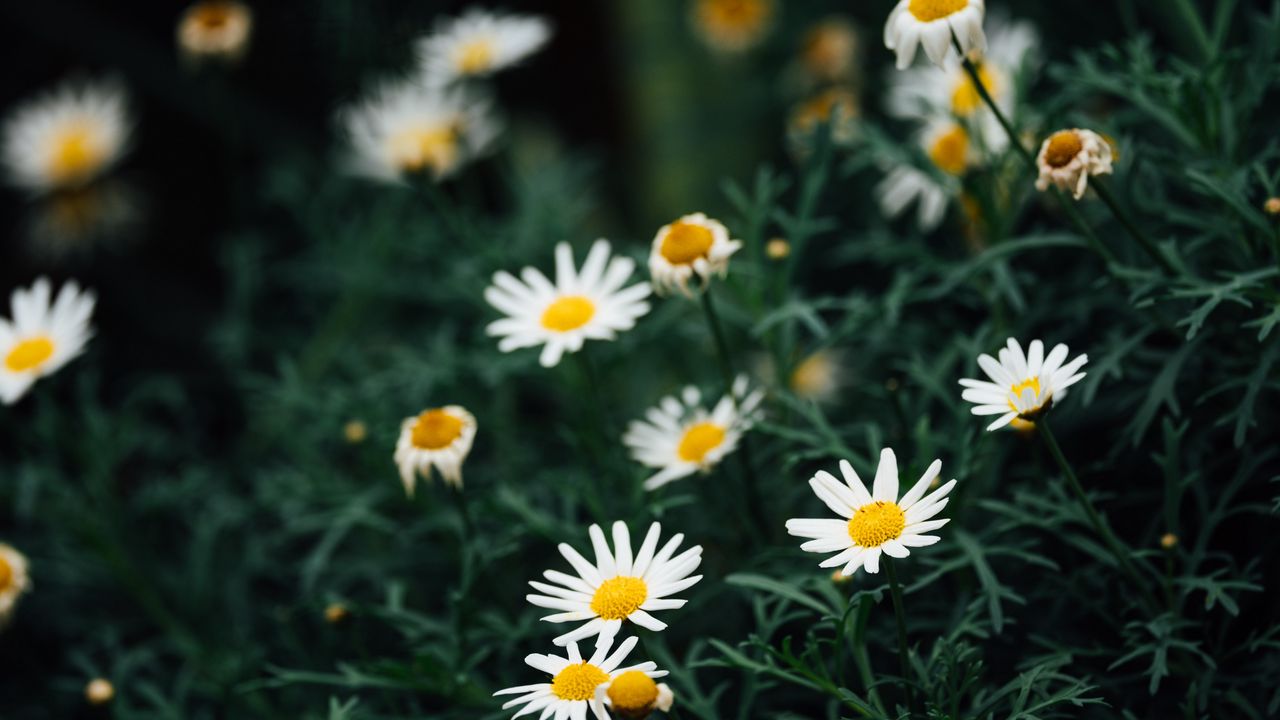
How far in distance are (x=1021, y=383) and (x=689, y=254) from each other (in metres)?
0.32

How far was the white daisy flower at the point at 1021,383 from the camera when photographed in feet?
2.90

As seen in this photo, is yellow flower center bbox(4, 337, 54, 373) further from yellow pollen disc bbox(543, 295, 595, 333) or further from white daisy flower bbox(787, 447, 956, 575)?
white daisy flower bbox(787, 447, 956, 575)

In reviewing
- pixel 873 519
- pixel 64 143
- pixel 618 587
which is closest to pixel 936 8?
pixel 873 519

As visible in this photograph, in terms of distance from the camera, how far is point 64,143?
222 centimetres

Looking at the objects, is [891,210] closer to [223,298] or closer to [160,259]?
[223,298]

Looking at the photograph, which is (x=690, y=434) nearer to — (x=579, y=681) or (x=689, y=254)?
(x=689, y=254)

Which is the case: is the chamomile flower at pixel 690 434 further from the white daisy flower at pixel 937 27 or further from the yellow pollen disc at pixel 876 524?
the white daisy flower at pixel 937 27

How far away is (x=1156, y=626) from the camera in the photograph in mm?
982

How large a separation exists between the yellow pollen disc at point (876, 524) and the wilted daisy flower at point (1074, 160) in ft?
1.03

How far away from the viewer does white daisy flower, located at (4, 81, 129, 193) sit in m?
2.19

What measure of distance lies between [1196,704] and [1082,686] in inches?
7.7

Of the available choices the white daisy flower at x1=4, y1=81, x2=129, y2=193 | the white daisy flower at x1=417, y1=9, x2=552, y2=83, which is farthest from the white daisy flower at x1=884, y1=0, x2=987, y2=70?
the white daisy flower at x1=4, y1=81, x2=129, y2=193

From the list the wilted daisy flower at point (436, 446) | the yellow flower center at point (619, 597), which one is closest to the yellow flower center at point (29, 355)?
the wilted daisy flower at point (436, 446)

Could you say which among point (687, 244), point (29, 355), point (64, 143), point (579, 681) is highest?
point (64, 143)
